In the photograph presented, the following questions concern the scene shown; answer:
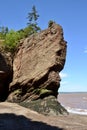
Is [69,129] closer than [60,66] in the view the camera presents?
Yes

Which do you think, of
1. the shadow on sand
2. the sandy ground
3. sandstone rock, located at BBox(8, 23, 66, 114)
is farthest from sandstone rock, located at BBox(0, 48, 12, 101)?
the shadow on sand

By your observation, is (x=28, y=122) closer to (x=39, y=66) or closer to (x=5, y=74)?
(x=39, y=66)

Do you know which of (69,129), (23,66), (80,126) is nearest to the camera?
(69,129)

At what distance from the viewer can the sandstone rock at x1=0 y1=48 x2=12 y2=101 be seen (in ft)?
104

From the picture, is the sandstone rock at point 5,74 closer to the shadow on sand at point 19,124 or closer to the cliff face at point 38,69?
the cliff face at point 38,69

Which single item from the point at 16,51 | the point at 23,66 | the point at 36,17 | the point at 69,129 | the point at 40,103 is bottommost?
the point at 69,129

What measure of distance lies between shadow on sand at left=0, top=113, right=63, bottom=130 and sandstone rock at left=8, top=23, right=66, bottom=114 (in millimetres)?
7960

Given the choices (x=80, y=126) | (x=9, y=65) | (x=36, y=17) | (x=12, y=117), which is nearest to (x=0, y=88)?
(x=9, y=65)

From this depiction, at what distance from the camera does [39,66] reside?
30.0 meters

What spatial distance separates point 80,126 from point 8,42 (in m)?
16.7

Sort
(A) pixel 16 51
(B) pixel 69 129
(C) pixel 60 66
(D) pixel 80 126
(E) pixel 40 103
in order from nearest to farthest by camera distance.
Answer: (B) pixel 69 129, (D) pixel 80 126, (E) pixel 40 103, (C) pixel 60 66, (A) pixel 16 51

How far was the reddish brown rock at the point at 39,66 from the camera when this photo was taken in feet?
95.3

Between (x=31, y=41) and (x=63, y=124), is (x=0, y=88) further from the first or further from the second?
(x=63, y=124)

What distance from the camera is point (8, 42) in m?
34.1
